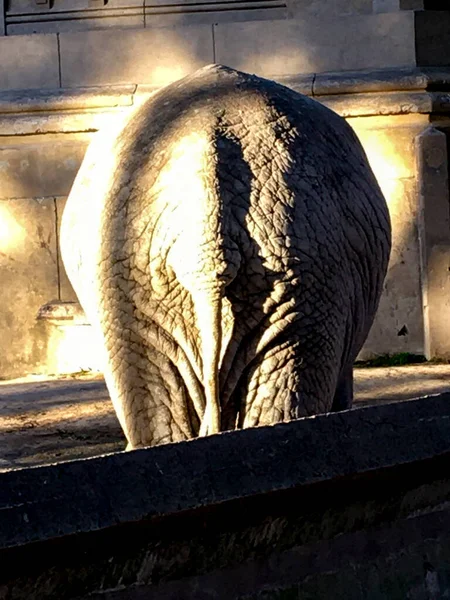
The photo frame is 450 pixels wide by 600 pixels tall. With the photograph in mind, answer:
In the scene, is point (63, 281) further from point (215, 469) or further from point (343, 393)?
point (215, 469)

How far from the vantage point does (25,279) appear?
9.09 m

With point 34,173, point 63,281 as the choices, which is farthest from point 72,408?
point 34,173

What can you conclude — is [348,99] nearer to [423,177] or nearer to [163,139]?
[423,177]

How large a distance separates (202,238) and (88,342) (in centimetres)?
544

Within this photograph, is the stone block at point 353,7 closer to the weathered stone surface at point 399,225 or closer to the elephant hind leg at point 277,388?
the weathered stone surface at point 399,225

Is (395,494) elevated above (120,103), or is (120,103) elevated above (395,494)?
(120,103)

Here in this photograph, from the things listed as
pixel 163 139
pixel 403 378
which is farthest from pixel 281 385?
pixel 403 378

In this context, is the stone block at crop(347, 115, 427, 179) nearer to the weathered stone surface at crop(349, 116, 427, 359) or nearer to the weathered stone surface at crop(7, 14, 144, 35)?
the weathered stone surface at crop(349, 116, 427, 359)

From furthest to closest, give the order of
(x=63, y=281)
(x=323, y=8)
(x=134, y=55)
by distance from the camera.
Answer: (x=323, y=8), (x=134, y=55), (x=63, y=281)

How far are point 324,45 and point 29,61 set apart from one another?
6.40 feet

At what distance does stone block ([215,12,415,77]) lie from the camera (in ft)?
29.8

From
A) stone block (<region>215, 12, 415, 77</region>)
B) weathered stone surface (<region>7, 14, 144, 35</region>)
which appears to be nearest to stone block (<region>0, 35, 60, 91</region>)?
weathered stone surface (<region>7, 14, 144, 35</region>)

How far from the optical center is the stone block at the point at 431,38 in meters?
9.09

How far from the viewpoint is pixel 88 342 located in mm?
8922
